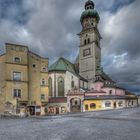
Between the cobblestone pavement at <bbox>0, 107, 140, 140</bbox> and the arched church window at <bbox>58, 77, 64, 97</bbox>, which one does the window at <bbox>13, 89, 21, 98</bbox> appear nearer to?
the cobblestone pavement at <bbox>0, 107, 140, 140</bbox>

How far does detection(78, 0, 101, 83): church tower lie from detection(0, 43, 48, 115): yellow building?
3056cm

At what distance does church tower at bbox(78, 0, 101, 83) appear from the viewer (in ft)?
234

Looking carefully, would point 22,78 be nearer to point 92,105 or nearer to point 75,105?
point 75,105

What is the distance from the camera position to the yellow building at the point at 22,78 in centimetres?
3772

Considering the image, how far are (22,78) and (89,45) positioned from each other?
128 ft

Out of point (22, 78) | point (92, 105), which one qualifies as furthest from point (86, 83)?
point (22, 78)

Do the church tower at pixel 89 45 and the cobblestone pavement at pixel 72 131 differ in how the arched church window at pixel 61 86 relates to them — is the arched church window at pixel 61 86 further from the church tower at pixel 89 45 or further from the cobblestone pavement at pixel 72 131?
the cobblestone pavement at pixel 72 131

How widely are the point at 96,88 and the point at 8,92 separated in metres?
34.5

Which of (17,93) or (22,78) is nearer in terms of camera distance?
(17,93)

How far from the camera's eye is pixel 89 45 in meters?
73.2

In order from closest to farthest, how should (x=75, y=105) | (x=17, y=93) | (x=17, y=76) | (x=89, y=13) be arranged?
(x=17, y=93), (x=17, y=76), (x=75, y=105), (x=89, y=13)

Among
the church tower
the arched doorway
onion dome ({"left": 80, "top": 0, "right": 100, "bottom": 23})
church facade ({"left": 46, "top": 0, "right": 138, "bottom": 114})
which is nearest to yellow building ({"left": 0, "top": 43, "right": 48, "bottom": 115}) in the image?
church facade ({"left": 46, "top": 0, "right": 138, "bottom": 114})

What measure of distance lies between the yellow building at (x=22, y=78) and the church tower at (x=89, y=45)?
100ft

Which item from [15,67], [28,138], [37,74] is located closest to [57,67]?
[37,74]
